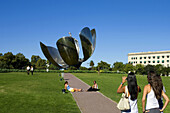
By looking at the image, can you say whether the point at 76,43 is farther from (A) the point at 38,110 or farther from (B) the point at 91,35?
(A) the point at 38,110

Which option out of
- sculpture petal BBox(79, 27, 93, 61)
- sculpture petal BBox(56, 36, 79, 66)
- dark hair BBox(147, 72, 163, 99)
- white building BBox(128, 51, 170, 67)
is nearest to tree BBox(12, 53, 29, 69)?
sculpture petal BBox(56, 36, 79, 66)

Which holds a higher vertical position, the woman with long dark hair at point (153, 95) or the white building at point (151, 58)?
the white building at point (151, 58)

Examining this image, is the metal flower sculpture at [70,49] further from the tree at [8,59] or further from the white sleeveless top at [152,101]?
the white sleeveless top at [152,101]

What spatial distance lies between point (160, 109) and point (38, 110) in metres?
4.19

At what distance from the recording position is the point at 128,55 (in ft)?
339

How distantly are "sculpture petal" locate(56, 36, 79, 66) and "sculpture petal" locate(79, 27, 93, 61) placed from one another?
184 centimetres

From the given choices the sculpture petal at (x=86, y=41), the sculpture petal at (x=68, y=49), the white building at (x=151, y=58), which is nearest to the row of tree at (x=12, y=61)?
the sculpture petal at (x=68, y=49)

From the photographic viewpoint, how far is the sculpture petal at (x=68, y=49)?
32.2 metres

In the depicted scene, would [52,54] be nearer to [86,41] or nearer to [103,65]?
[86,41]

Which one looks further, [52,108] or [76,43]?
[76,43]

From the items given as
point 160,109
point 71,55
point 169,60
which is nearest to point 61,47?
point 71,55

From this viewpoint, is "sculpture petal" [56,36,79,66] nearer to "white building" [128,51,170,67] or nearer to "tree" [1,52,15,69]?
"tree" [1,52,15,69]

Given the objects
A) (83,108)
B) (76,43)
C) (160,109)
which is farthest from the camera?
(76,43)

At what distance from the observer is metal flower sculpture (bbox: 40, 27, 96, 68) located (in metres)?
32.1
